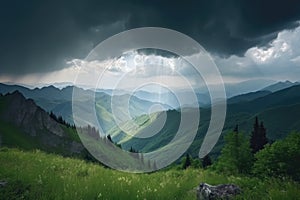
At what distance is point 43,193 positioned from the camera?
8.74 metres

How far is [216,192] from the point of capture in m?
8.36

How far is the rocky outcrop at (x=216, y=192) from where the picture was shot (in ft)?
26.8

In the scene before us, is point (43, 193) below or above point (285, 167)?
above

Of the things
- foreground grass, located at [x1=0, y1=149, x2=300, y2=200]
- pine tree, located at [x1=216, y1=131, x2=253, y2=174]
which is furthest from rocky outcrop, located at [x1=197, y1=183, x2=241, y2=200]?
pine tree, located at [x1=216, y1=131, x2=253, y2=174]

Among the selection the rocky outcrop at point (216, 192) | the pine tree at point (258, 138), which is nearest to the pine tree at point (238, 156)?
the rocky outcrop at point (216, 192)

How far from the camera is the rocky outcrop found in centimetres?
817

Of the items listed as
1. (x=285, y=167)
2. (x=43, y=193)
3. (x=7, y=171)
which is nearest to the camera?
(x=43, y=193)

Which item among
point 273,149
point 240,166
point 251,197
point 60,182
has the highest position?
point 60,182

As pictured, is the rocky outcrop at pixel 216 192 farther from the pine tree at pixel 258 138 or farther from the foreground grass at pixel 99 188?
the pine tree at pixel 258 138

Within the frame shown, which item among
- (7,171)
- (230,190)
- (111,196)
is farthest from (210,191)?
(7,171)

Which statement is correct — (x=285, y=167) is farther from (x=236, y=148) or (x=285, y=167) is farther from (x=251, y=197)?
(x=251, y=197)

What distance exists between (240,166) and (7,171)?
107 ft

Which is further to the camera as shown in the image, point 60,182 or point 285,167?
point 285,167

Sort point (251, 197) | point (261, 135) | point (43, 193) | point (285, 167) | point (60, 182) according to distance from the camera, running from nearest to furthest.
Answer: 1. point (251, 197)
2. point (43, 193)
3. point (60, 182)
4. point (285, 167)
5. point (261, 135)
